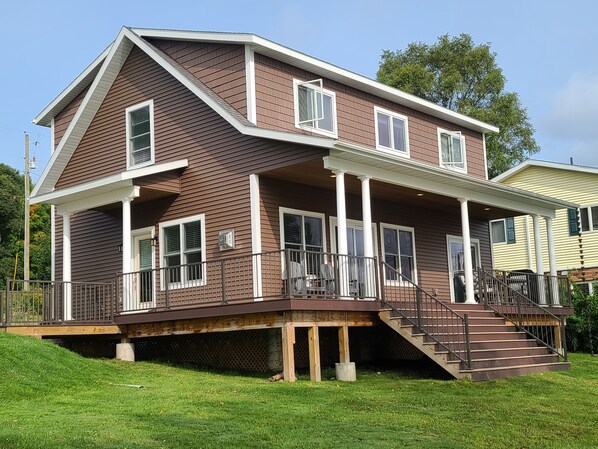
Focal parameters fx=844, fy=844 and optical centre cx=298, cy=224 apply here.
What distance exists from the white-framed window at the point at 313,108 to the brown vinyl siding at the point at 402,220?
1.56m

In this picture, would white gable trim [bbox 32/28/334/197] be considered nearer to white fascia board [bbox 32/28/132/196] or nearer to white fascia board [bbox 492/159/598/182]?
white fascia board [bbox 32/28/132/196]

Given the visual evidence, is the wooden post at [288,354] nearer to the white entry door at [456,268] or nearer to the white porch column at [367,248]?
the white porch column at [367,248]

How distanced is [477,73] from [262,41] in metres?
31.0

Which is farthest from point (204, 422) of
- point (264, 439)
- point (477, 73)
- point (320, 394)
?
point (477, 73)

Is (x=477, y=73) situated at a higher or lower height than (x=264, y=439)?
higher

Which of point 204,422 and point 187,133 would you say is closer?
point 204,422

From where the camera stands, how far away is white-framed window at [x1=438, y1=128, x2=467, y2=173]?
24.8m

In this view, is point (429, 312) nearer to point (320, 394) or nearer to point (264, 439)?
point (320, 394)

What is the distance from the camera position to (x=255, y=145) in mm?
17906

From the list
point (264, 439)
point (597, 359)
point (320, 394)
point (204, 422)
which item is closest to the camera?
point (264, 439)

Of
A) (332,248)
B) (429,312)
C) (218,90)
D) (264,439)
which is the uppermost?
(218,90)

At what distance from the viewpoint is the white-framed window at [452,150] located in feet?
81.5

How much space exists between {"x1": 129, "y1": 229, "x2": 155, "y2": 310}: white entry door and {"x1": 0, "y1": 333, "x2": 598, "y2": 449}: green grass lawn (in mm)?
2414

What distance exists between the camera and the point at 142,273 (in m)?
19.6
